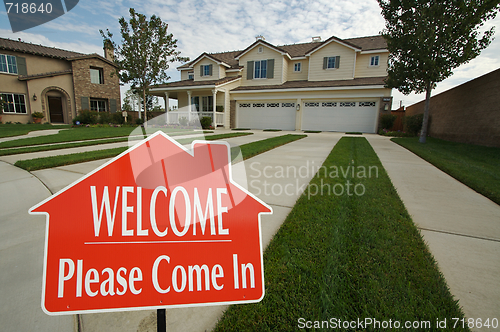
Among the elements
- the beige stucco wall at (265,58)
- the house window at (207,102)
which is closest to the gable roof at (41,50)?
the house window at (207,102)

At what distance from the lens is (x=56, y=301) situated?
87cm

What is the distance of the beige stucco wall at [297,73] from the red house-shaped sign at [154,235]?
19.8 m

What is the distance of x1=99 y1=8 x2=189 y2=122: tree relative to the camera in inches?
655

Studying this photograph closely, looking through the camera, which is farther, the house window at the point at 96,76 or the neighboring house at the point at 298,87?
the house window at the point at 96,76

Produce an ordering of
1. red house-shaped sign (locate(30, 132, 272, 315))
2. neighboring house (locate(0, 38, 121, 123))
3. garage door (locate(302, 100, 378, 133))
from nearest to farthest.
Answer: red house-shaped sign (locate(30, 132, 272, 315))
garage door (locate(302, 100, 378, 133))
neighboring house (locate(0, 38, 121, 123))

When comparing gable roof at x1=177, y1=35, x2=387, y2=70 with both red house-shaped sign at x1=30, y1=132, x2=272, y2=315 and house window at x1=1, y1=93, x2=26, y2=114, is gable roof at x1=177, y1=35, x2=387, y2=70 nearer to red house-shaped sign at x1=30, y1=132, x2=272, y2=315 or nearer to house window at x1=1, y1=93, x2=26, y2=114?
house window at x1=1, y1=93, x2=26, y2=114

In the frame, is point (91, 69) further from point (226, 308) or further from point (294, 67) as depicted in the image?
point (226, 308)

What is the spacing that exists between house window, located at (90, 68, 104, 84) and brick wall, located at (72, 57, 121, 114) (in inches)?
11.9

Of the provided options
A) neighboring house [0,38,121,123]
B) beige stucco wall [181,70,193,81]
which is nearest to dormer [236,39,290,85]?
beige stucco wall [181,70,193,81]

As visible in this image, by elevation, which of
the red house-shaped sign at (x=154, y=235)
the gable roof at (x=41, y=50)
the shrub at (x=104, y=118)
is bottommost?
the red house-shaped sign at (x=154, y=235)

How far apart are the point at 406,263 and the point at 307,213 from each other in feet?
3.22

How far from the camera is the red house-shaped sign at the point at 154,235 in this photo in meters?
0.91

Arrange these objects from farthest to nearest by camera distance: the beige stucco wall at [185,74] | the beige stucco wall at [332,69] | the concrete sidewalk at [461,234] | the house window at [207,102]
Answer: the beige stucco wall at [185,74]
the house window at [207,102]
the beige stucco wall at [332,69]
the concrete sidewalk at [461,234]

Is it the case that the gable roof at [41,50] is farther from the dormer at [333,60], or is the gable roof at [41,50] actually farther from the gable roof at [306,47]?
the dormer at [333,60]
